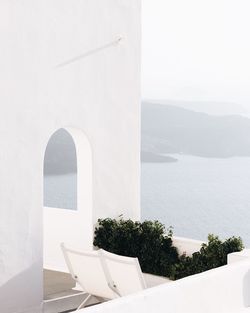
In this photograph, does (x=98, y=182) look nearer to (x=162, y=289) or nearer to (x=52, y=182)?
(x=162, y=289)

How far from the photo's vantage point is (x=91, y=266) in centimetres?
850

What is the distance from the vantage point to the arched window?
111 ft

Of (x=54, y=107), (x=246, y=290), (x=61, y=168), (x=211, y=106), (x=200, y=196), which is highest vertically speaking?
(x=54, y=107)

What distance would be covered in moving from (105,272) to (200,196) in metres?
33.7

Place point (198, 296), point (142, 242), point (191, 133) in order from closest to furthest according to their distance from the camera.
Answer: point (198, 296) → point (142, 242) → point (191, 133)

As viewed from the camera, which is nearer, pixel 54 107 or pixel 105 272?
pixel 105 272

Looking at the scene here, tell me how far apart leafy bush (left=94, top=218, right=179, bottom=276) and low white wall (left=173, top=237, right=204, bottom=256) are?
8 centimetres

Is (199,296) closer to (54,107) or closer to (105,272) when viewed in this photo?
(105,272)

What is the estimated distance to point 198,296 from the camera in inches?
249

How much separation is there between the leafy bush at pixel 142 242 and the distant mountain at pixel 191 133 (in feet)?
99.0

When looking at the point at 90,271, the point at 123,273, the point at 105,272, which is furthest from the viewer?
the point at 90,271

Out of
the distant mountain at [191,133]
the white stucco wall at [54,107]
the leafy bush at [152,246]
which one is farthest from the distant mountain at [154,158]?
the leafy bush at [152,246]

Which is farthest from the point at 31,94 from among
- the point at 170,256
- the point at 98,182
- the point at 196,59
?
the point at 196,59

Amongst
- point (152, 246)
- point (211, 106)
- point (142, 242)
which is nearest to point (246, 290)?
point (152, 246)
